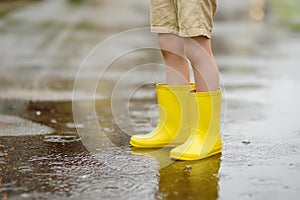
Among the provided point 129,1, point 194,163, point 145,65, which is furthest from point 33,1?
point 194,163

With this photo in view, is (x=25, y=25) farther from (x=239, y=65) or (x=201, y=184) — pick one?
(x=201, y=184)

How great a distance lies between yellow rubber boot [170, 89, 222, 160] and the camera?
129 inches

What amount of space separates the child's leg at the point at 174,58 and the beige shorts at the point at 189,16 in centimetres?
7

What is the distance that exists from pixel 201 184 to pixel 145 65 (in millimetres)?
3902

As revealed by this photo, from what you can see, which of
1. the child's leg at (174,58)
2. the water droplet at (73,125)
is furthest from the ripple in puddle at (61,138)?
the child's leg at (174,58)

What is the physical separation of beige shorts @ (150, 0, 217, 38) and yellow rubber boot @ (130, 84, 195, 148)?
336mm

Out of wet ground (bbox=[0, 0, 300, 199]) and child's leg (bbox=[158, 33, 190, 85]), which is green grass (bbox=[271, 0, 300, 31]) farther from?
child's leg (bbox=[158, 33, 190, 85])

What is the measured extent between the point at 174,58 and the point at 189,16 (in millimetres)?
383

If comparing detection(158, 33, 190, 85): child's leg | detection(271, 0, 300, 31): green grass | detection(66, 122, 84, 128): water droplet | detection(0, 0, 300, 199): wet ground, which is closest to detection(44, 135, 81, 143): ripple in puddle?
detection(0, 0, 300, 199): wet ground

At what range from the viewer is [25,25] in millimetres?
10484

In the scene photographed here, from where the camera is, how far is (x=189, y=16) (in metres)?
3.20

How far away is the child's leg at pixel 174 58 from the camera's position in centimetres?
346

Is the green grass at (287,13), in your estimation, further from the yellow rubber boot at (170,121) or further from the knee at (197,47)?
the knee at (197,47)

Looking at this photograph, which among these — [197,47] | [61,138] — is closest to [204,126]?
[197,47]
